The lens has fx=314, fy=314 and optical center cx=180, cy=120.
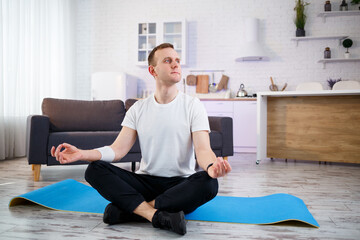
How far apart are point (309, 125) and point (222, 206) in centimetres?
230

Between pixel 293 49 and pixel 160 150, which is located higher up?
pixel 293 49

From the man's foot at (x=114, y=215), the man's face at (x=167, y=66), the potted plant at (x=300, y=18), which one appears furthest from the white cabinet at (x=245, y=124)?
the man's foot at (x=114, y=215)

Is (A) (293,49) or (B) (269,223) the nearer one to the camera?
(B) (269,223)

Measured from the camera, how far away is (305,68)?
17.4ft

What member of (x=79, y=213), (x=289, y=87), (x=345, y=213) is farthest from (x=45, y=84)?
(x=345, y=213)

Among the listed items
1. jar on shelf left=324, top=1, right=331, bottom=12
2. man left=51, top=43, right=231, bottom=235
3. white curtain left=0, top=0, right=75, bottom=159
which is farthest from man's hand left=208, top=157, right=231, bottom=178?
jar on shelf left=324, top=1, right=331, bottom=12

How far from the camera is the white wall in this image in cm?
526

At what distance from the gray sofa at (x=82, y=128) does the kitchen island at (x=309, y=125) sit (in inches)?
25.8

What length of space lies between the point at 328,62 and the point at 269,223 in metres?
4.48

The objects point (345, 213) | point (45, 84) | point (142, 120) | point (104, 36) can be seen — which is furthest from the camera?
point (104, 36)

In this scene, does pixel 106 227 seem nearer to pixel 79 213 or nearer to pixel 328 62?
pixel 79 213

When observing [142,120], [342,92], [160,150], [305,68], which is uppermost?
[305,68]

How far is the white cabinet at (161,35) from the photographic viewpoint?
17.9ft

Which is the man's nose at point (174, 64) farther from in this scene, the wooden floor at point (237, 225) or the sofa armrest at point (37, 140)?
the sofa armrest at point (37, 140)
